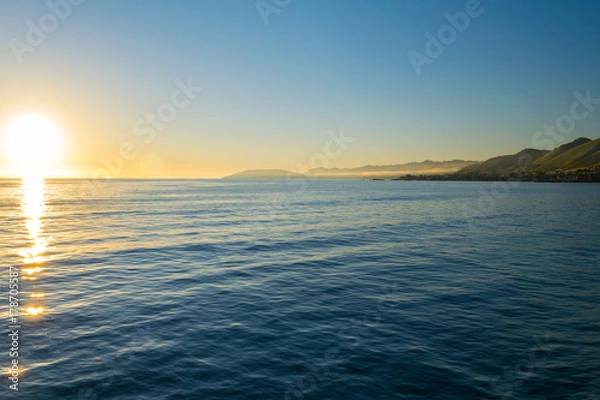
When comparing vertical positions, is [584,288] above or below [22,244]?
below

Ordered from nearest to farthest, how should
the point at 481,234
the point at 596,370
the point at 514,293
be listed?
the point at 596,370 < the point at 514,293 < the point at 481,234

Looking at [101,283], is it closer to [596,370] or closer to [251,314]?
[251,314]

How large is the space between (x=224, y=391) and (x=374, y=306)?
11.0 meters

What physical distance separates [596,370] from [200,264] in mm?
26995

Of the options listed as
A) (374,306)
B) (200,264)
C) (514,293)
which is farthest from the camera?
(200,264)

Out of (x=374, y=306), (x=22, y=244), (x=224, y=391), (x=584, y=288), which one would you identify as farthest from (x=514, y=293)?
(x=22, y=244)

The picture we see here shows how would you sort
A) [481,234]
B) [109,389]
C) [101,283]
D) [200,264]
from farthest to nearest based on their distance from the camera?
[481,234] < [200,264] < [101,283] < [109,389]

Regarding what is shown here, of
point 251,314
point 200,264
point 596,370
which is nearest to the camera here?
point 596,370

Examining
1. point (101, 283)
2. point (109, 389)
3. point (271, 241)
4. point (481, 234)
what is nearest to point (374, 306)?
point (109, 389)

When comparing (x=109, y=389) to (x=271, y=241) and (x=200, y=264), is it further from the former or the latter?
(x=271, y=241)

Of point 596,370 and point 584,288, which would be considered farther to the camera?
point 584,288

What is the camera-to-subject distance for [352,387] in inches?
488

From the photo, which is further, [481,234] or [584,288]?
[481,234]

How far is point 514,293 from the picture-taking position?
76.2 ft
